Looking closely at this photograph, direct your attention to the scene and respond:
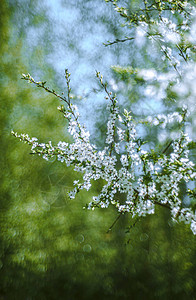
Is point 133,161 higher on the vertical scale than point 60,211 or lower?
higher

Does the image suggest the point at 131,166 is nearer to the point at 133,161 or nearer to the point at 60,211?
the point at 133,161

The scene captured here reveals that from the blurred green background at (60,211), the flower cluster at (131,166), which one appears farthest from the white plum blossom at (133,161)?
the blurred green background at (60,211)

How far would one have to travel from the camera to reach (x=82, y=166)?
859 millimetres

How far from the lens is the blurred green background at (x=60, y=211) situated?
1.05 m

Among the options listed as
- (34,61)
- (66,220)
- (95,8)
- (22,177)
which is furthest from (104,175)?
(95,8)

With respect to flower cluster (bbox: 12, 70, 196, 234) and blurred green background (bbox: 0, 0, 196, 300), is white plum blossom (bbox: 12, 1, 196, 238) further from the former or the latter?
blurred green background (bbox: 0, 0, 196, 300)

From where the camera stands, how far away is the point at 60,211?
1.17m

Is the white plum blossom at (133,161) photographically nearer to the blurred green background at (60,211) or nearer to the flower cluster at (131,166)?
the flower cluster at (131,166)

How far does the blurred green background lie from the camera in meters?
1.05

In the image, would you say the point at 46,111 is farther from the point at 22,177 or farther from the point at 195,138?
the point at 195,138

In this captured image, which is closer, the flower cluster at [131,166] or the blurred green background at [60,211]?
the flower cluster at [131,166]

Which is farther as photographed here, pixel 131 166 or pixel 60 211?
pixel 60 211

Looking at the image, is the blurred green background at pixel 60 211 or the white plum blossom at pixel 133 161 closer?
the white plum blossom at pixel 133 161

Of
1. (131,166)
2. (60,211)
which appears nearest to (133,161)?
(131,166)
